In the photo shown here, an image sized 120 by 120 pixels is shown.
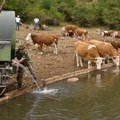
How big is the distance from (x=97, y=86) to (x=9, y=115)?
5.48m

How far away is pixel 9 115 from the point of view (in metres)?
13.6

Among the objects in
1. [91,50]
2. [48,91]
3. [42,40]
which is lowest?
[48,91]

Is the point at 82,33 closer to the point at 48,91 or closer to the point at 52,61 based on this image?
the point at 52,61

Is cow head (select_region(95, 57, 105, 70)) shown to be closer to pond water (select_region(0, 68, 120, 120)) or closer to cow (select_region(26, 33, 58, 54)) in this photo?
pond water (select_region(0, 68, 120, 120))

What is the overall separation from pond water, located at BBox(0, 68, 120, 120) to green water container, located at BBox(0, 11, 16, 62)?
1.69 metres

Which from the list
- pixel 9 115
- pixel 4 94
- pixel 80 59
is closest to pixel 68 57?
pixel 80 59

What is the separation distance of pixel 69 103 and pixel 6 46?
308 centimetres

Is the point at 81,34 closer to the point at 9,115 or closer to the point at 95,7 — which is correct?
the point at 95,7

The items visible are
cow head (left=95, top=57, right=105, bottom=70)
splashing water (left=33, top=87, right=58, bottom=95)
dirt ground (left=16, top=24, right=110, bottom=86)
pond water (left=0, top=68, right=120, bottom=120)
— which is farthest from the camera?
cow head (left=95, top=57, right=105, bottom=70)

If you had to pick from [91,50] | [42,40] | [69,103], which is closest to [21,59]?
[69,103]

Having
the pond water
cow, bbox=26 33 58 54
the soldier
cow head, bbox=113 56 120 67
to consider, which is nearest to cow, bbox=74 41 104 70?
cow head, bbox=113 56 120 67

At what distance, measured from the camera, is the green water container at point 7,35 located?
14.7m

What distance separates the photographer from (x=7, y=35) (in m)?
15.4

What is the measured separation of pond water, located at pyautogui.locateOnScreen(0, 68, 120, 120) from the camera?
1376 centimetres
